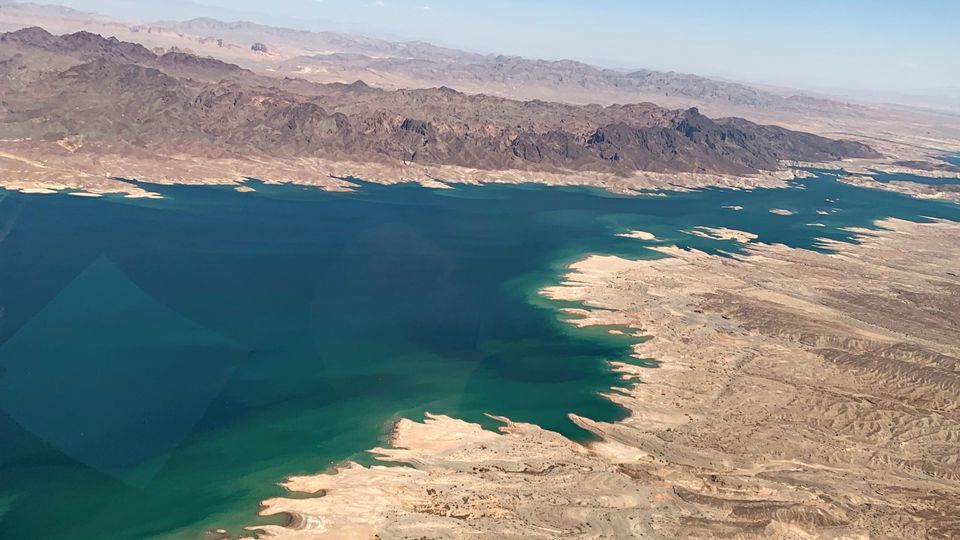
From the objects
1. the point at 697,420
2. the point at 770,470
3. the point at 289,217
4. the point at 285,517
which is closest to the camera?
the point at 285,517

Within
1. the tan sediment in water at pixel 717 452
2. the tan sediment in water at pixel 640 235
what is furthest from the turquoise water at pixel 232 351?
the tan sediment in water at pixel 640 235

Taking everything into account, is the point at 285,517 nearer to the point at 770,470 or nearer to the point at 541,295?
the point at 770,470

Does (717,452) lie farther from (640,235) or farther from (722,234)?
(722,234)

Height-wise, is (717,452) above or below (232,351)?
above

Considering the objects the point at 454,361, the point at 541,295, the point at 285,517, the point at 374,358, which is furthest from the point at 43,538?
the point at 541,295

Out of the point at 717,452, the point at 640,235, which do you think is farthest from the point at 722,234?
the point at 717,452

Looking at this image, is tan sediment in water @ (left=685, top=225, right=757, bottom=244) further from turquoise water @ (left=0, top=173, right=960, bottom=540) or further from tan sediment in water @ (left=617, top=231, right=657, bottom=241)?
turquoise water @ (left=0, top=173, right=960, bottom=540)
